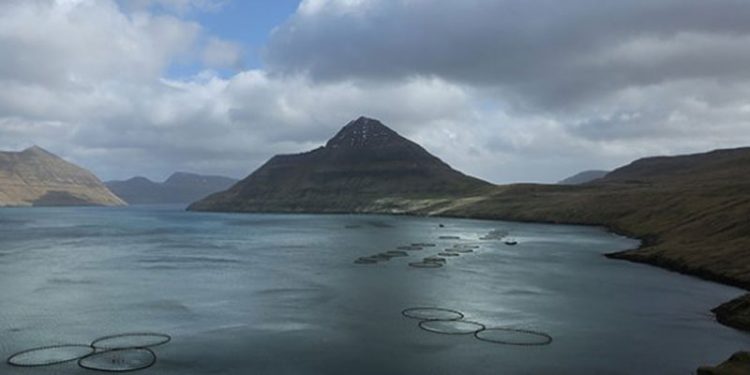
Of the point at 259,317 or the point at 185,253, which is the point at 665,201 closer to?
the point at 185,253

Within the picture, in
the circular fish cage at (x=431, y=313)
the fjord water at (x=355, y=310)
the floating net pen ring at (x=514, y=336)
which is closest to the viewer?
the fjord water at (x=355, y=310)

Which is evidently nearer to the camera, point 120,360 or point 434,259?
point 120,360

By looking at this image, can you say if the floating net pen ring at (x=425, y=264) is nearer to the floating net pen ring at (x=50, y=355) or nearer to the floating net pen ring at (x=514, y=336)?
the floating net pen ring at (x=514, y=336)

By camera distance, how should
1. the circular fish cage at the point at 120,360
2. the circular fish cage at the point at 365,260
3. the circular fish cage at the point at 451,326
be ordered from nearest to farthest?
the circular fish cage at the point at 120,360 < the circular fish cage at the point at 451,326 < the circular fish cage at the point at 365,260

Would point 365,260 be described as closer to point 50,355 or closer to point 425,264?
point 425,264

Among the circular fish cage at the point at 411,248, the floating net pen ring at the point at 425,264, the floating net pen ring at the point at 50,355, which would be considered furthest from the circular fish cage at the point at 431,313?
the circular fish cage at the point at 411,248

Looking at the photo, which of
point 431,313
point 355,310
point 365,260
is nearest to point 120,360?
point 355,310
